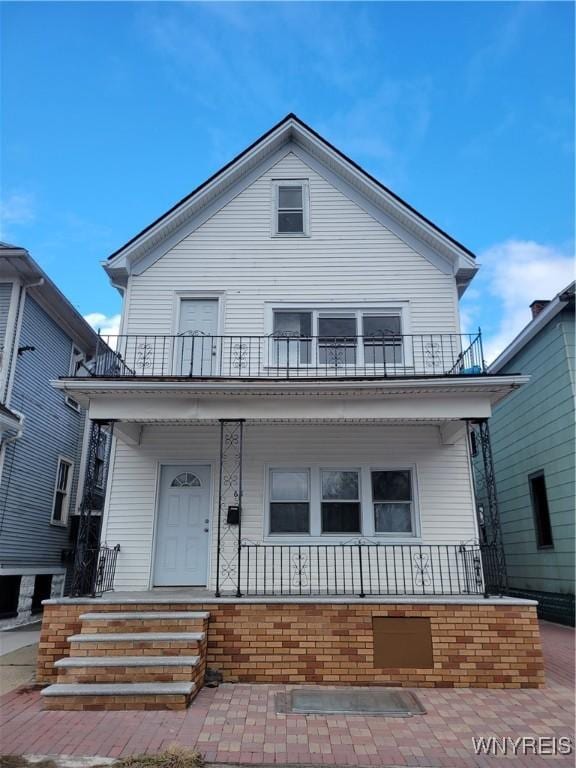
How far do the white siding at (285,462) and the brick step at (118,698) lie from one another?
3220 millimetres

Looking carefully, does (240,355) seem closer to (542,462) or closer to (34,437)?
(34,437)

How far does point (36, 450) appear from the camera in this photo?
12.3 metres

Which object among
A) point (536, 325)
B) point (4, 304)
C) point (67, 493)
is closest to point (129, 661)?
point (4, 304)

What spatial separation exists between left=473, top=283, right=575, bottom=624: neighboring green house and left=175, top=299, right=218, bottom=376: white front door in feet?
20.0

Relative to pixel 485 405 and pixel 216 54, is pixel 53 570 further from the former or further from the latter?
pixel 216 54

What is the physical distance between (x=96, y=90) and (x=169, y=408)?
8454 mm

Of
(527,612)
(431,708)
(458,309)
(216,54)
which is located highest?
(216,54)

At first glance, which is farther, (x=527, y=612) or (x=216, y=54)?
(x=216, y=54)

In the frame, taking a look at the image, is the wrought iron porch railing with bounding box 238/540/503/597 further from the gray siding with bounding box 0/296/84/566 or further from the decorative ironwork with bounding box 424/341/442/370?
the gray siding with bounding box 0/296/84/566

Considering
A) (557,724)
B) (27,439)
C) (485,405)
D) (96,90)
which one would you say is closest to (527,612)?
(557,724)

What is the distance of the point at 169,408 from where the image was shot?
7.94 meters

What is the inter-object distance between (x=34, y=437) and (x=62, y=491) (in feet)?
7.83

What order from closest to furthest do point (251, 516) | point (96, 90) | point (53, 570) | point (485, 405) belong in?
1. point (485, 405)
2. point (251, 516)
3. point (96, 90)
4. point (53, 570)

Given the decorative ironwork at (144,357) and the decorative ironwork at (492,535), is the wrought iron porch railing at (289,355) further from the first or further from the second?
the decorative ironwork at (492,535)
